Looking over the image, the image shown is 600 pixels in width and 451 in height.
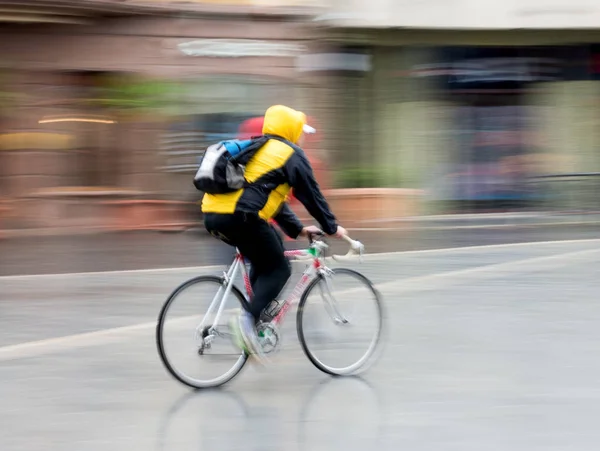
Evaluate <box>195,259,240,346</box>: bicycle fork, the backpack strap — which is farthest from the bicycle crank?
the backpack strap

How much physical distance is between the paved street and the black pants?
28 centimetres

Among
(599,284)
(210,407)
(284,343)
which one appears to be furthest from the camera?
(599,284)

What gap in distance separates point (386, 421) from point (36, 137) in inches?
542

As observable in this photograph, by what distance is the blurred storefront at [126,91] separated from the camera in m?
18.5

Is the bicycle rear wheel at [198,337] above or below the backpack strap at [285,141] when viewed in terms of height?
below

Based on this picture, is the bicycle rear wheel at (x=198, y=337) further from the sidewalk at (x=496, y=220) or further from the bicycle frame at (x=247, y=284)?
the sidewalk at (x=496, y=220)

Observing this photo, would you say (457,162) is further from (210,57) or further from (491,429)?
(491,429)

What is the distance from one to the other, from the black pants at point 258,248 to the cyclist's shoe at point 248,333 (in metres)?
0.04

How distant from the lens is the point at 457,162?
2155 centimetres

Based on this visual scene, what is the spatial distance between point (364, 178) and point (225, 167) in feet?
41.3

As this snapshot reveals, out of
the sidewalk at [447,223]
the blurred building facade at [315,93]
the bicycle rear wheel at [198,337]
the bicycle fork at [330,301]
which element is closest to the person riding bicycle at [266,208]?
the bicycle rear wheel at [198,337]

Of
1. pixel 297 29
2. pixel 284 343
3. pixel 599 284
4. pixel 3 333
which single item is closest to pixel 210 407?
pixel 284 343

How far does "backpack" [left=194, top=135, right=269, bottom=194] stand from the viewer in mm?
6432

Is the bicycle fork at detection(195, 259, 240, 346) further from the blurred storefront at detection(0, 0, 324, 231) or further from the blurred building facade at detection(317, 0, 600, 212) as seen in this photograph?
the blurred building facade at detection(317, 0, 600, 212)
